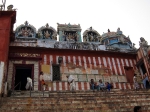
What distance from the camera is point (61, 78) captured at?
61.2 ft

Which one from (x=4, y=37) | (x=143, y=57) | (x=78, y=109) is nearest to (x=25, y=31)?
(x=4, y=37)

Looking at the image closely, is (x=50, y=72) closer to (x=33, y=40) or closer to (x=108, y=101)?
(x=33, y=40)

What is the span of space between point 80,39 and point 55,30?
119 inches

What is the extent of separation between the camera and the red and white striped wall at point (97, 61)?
19.5 meters

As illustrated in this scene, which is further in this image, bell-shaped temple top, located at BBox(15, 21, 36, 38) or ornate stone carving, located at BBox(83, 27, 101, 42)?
ornate stone carving, located at BBox(83, 27, 101, 42)

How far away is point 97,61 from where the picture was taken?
67.1 feet

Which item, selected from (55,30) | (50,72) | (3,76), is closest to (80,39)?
(55,30)

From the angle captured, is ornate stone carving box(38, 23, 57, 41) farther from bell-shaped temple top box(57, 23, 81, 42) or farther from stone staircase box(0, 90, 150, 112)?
stone staircase box(0, 90, 150, 112)

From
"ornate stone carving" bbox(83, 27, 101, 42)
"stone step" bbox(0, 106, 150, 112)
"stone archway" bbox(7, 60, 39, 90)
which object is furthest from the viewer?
"ornate stone carving" bbox(83, 27, 101, 42)

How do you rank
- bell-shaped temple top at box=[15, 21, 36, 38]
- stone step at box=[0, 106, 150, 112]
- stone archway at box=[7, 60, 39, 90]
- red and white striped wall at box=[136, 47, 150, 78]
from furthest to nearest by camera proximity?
bell-shaped temple top at box=[15, 21, 36, 38], red and white striped wall at box=[136, 47, 150, 78], stone archway at box=[7, 60, 39, 90], stone step at box=[0, 106, 150, 112]

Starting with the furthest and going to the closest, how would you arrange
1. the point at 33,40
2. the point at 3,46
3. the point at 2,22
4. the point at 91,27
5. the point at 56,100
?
the point at 91,27 < the point at 33,40 < the point at 2,22 < the point at 3,46 < the point at 56,100

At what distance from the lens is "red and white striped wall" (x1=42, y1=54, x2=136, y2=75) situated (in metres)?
19.5

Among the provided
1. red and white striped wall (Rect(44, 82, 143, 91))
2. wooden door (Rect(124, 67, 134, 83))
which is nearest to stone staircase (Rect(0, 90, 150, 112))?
red and white striped wall (Rect(44, 82, 143, 91))

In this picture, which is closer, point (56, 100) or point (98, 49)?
point (56, 100)
